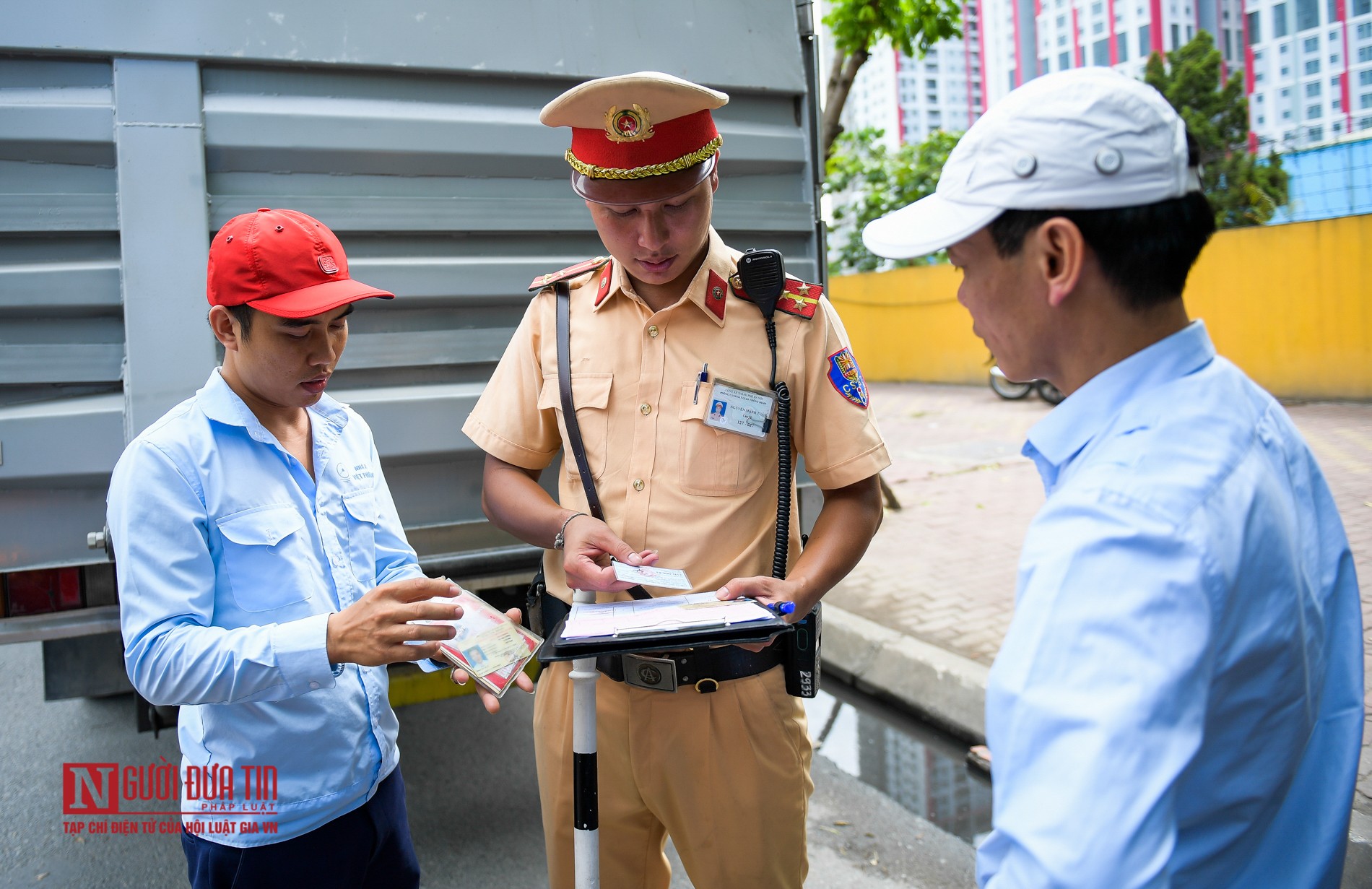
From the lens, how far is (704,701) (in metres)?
1.70

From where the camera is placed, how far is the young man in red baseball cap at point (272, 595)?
133 cm

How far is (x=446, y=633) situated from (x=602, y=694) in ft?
1.50

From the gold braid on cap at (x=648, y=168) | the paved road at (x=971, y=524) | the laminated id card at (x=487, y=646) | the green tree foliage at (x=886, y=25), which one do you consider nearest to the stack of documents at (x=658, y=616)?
the laminated id card at (x=487, y=646)

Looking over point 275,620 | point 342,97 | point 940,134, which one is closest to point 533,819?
point 275,620

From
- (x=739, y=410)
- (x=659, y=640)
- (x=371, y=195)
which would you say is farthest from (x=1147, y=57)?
(x=659, y=640)

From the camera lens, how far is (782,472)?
1711 millimetres

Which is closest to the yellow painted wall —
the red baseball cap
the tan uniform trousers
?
the tan uniform trousers

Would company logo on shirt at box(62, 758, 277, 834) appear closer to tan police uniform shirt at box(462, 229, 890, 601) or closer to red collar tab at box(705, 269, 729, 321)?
tan police uniform shirt at box(462, 229, 890, 601)

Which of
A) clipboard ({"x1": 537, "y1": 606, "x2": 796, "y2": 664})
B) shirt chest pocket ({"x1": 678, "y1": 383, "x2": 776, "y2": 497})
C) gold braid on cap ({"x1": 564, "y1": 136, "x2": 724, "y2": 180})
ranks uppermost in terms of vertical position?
gold braid on cap ({"x1": 564, "y1": 136, "x2": 724, "y2": 180})

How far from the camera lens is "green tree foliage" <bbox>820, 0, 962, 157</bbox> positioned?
543cm

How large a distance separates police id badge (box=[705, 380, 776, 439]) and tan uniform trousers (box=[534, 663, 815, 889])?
0.46 m

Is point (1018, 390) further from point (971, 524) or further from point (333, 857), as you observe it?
point (333, 857)

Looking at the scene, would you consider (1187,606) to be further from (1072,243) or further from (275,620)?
(275,620)

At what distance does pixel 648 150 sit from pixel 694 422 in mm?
499
